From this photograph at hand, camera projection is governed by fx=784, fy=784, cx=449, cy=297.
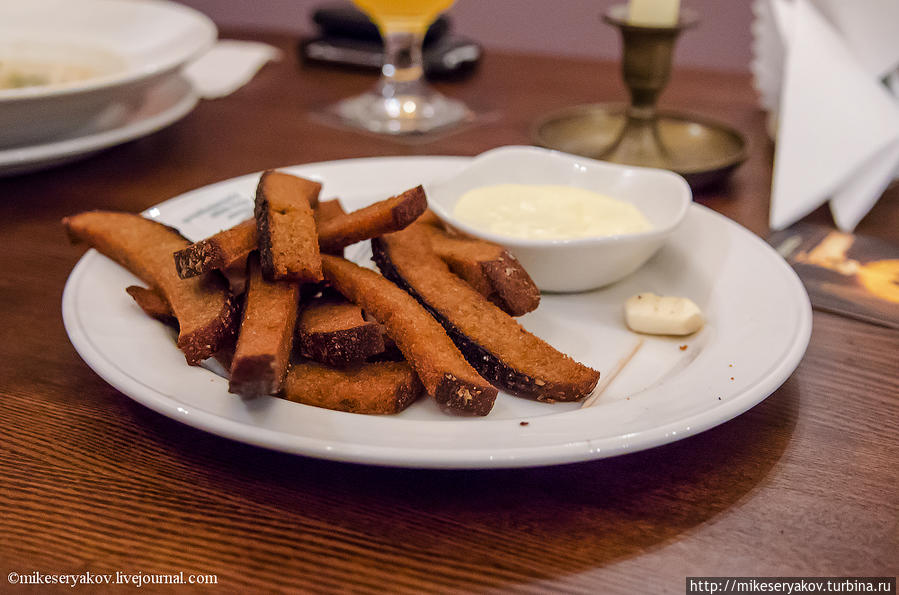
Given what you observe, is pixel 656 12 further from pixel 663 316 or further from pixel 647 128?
pixel 663 316

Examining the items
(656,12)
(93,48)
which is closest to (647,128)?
(656,12)

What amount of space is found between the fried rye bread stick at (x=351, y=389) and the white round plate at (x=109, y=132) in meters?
0.95

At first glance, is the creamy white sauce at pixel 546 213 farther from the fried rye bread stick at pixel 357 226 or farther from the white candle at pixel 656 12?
the white candle at pixel 656 12

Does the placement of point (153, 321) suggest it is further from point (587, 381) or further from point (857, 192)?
point (857, 192)

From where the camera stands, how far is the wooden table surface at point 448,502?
2.32 ft

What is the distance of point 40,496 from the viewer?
0.79 metres

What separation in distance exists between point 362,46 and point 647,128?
1154 mm

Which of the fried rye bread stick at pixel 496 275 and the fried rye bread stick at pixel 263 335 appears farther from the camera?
the fried rye bread stick at pixel 496 275

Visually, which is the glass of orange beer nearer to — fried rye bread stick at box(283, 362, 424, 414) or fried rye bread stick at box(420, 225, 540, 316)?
fried rye bread stick at box(420, 225, 540, 316)

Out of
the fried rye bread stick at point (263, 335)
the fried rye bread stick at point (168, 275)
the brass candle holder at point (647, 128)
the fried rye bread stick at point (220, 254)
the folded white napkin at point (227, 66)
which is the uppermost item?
the fried rye bread stick at point (220, 254)

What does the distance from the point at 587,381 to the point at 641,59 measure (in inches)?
43.1

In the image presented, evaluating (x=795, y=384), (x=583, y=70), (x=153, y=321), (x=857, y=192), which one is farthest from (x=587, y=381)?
(x=583, y=70)

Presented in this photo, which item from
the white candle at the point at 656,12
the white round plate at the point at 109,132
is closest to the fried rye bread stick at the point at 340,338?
the white round plate at the point at 109,132

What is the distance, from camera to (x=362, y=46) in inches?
102
